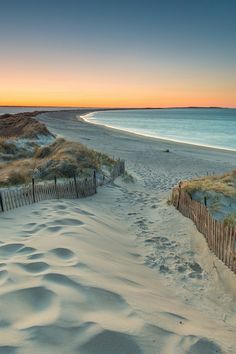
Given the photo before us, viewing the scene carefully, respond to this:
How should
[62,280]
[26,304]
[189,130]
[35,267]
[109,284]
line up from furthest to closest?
1. [189,130]
2. [35,267]
3. [109,284]
4. [62,280]
5. [26,304]

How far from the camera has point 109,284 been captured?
238 inches

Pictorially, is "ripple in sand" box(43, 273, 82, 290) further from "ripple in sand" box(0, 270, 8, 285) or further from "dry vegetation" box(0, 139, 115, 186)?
"dry vegetation" box(0, 139, 115, 186)

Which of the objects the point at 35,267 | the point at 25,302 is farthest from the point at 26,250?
the point at 25,302

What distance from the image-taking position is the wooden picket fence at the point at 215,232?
7620mm

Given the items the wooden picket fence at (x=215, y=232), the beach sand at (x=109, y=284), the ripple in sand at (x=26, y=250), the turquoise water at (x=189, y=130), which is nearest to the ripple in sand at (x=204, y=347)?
the beach sand at (x=109, y=284)

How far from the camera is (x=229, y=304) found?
22.4 ft

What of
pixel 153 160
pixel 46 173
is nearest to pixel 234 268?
pixel 46 173

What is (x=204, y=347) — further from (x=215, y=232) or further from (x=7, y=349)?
(x=215, y=232)

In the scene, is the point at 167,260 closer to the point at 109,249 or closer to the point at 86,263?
the point at 109,249

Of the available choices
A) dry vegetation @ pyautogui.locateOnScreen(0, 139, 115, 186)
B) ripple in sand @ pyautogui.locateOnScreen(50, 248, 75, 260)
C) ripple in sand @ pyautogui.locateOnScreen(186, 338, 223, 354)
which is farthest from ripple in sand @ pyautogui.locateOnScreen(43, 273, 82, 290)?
dry vegetation @ pyautogui.locateOnScreen(0, 139, 115, 186)

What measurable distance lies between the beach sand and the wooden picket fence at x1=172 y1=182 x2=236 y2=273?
20 cm

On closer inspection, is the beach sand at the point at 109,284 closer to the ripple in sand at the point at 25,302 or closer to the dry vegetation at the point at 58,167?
the ripple in sand at the point at 25,302

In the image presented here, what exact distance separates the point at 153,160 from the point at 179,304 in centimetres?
2090

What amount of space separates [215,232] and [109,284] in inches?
132
